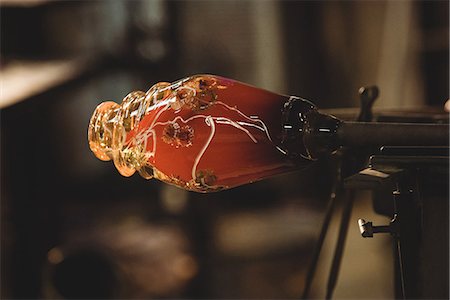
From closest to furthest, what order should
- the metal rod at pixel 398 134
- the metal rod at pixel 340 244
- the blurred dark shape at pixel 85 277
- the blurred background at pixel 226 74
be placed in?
the metal rod at pixel 398 134
the metal rod at pixel 340 244
the blurred dark shape at pixel 85 277
the blurred background at pixel 226 74

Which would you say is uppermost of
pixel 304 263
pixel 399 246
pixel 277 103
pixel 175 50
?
pixel 175 50

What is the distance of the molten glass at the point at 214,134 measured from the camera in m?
0.57

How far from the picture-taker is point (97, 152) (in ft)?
2.18

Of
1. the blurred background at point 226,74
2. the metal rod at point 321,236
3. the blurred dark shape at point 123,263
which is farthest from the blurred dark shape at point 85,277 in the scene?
the metal rod at point 321,236

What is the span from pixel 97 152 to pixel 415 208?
0.27 meters

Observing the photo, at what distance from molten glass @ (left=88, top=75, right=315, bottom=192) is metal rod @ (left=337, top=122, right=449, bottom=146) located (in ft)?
0.15

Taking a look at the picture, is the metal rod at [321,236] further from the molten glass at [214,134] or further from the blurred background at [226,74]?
the blurred background at [226,74]

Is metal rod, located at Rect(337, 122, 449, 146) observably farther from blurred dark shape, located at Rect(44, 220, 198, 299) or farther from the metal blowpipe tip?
blurred dark shape, located at Rect(44, 220, 198, 299)

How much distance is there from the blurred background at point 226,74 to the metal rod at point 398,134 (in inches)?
48.9

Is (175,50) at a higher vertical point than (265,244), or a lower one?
higher

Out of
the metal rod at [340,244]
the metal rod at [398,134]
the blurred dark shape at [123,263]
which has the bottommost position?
the blurred dark shape at [123,263]

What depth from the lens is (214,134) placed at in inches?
22.5

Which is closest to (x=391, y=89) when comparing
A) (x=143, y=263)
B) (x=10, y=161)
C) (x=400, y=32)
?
(x=400, y=32)

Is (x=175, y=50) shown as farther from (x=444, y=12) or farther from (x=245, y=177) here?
(x=245, y=177)
